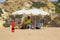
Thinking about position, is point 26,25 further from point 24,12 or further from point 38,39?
point 38,39

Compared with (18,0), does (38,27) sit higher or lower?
lower

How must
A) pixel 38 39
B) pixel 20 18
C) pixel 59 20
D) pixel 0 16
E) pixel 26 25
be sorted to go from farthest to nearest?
1. pixel 0 16
2. pixel 20 18
3. pixel 59 20
4. pixel 26 25
5. pixel 38 39

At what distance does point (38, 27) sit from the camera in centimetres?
1555

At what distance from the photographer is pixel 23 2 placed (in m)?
28.7

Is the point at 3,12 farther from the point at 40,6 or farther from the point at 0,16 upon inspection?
the point at 40,6

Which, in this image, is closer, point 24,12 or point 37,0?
point 24,12

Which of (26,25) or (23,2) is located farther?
(23,2)

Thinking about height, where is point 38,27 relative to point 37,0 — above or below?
below

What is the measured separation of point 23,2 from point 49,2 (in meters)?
3.08

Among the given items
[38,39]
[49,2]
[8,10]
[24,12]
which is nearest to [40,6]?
[49,2]

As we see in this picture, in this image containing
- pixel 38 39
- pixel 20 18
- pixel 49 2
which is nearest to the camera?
pixel 38 39

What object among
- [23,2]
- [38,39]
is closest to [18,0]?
[23,2]

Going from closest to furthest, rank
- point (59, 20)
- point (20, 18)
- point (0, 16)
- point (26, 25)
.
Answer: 1. point (26, 25)
2. point (59, 20)
3. point (20, 18)
4. point (0, 16)

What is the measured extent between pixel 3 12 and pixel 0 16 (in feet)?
2.48
